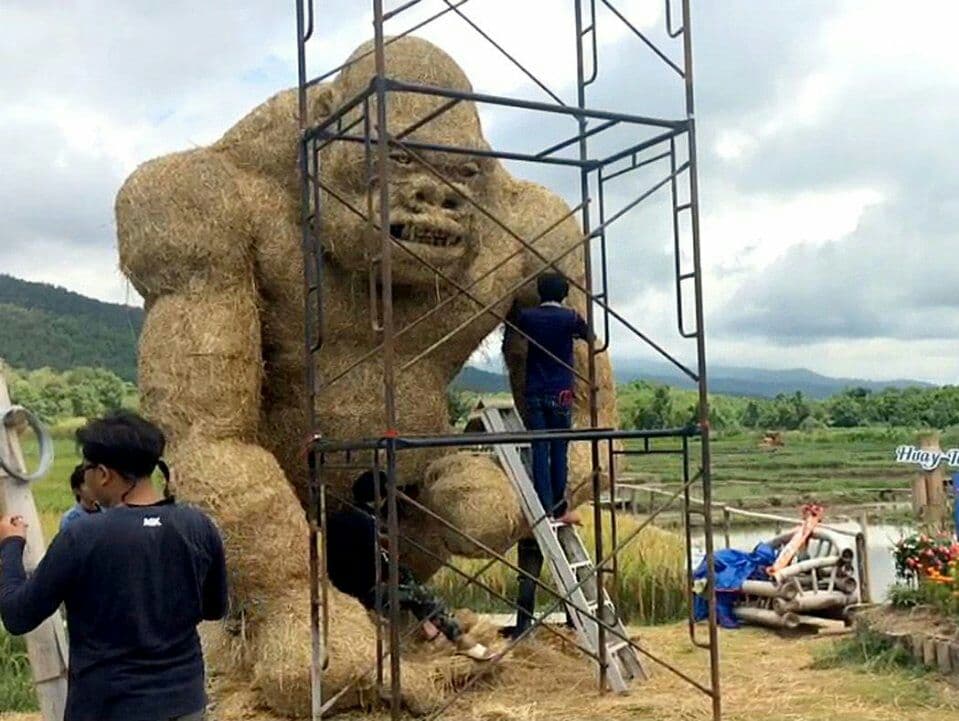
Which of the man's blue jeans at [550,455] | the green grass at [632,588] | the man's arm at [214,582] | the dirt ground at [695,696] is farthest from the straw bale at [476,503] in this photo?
the green grass at [632,588]

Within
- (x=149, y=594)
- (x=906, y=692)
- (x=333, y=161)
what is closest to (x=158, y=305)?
(x=333, y=161)

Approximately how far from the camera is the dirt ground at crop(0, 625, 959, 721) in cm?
511

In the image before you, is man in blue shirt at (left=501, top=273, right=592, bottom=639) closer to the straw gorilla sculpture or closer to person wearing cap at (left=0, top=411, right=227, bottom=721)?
the straw gorilla sculpture

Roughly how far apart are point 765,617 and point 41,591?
5.72m

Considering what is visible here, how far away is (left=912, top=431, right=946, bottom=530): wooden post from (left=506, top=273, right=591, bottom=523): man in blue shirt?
4447mm

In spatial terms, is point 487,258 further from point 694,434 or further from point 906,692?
point 906,692

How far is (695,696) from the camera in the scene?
543 centimetres

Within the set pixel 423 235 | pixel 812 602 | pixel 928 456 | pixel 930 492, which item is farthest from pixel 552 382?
pixel 930 492

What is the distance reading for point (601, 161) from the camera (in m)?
5.69

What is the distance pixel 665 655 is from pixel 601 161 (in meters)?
2.68

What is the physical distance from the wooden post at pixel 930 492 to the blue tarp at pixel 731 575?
1.66 m

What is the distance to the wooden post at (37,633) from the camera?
3.39 metres

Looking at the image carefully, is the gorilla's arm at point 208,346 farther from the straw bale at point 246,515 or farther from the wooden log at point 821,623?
the wooden log at point 821,623

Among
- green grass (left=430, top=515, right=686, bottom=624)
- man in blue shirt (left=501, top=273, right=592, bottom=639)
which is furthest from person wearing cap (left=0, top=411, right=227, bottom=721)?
green grass (left=430, top=515, right=686, bottom=624)
